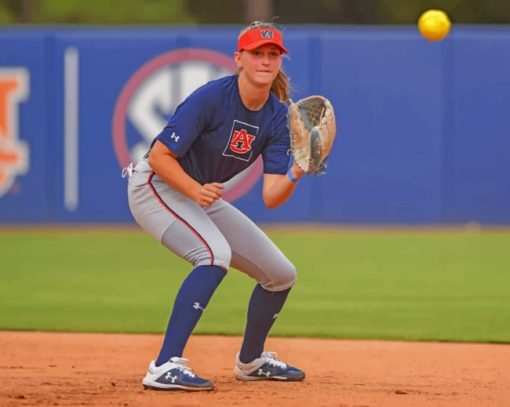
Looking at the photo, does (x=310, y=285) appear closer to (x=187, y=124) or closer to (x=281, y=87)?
(x=281, y=87)

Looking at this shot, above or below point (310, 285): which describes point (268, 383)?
above

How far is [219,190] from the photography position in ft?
17.8

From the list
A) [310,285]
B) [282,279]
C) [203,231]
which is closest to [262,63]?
[203,231]

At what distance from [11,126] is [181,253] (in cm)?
956

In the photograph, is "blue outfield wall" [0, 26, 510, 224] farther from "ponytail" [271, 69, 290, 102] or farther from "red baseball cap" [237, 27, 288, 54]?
"red baseball cap" [237, 27, 288, 54]

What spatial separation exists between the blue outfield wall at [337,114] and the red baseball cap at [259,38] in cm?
908

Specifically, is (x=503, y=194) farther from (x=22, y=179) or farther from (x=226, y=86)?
(x=226, y=86)

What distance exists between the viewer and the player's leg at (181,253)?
5.49 m

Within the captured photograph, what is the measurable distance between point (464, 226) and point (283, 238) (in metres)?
2.48

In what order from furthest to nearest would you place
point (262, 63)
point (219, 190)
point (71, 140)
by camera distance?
point (71, 140), point (262, 63), point (219, 190)

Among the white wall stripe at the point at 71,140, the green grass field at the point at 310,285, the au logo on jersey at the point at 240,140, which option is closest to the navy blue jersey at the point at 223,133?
the au logo on jersey at the point at 240,140

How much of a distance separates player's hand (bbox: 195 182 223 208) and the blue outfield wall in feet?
30.1

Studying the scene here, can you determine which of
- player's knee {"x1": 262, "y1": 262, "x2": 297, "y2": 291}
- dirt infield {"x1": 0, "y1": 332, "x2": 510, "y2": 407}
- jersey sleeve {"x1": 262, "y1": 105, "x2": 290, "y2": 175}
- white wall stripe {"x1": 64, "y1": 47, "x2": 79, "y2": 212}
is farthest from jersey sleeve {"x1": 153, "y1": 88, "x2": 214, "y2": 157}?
white wall stripe {"x1": 64, "y1": 47, "x2": 79, "y2": 212}

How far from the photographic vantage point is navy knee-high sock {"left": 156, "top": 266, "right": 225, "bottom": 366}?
5.48m
